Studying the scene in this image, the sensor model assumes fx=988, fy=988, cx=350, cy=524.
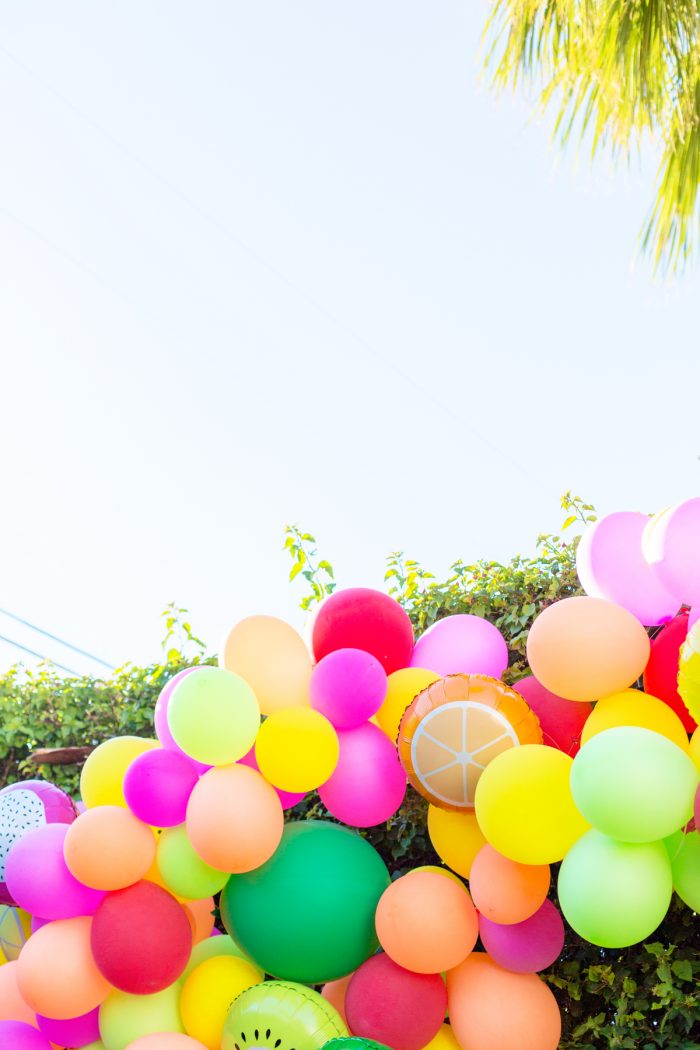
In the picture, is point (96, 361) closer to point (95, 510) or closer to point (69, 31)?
point (95, 510)

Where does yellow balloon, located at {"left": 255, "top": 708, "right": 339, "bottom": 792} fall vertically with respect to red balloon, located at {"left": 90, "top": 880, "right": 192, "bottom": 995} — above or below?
above

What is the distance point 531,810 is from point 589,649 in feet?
1.23

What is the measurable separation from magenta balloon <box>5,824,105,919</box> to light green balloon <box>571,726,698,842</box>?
1.32 metres

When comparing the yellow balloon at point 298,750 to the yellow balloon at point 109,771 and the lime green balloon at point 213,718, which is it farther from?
the yellow balloon at point 109,771

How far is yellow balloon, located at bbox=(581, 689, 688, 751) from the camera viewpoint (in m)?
2.17

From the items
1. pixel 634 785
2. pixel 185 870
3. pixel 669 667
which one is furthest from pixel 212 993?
pixel 669 667

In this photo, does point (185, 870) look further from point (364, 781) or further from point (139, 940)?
point (364, 781)

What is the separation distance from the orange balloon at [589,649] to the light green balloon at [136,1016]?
1278mm

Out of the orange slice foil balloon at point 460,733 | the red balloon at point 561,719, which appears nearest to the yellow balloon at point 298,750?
the orange slice foil balloon at point 460,733

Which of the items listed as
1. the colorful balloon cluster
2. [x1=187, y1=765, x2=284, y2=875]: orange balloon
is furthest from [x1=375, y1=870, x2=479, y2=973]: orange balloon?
[x1=187, y1=765, x2=284, y2=875]: orange balloon

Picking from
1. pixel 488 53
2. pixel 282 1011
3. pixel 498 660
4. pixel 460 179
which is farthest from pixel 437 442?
pixel 282 1011

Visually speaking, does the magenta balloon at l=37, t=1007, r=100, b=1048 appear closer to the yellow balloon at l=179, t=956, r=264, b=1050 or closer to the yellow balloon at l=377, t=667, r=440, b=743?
the yellow balloon at l=179, t=956, r=264, b=1050

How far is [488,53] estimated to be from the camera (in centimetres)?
410

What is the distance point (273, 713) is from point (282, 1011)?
2.29 feet
